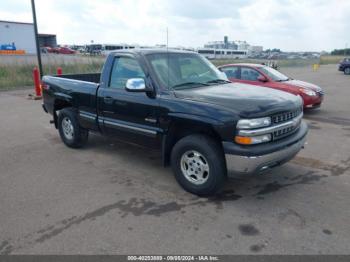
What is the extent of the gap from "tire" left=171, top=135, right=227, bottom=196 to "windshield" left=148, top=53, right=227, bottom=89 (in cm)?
88

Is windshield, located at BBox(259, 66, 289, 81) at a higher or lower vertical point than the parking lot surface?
higher

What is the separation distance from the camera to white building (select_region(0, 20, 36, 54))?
49500 millimetres

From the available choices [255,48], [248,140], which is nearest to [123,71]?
Answer: [248,140]

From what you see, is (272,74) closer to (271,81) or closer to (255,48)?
(271,81)

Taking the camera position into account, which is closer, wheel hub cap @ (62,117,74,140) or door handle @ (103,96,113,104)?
door handle @ (103,96,113,104)

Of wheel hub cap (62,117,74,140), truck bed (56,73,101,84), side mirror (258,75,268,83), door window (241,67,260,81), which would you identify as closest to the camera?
wheel hub cap (62,117,74,140)

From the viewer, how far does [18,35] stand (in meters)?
51.5

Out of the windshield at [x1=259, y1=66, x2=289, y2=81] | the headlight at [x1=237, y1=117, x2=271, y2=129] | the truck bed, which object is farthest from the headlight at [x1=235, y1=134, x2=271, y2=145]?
the windshield at [x1=259, y1=66, x2=289, y2=81]

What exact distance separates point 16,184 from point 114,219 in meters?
1.88

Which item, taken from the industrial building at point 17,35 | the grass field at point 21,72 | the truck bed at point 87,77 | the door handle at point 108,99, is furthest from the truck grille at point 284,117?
the industrial building at point 17,35

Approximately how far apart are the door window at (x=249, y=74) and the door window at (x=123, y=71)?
611cm

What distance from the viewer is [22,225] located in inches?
137

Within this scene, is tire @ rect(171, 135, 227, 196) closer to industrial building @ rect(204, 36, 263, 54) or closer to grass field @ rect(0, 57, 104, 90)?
grass field @ rect(0, 57, 104, 90)

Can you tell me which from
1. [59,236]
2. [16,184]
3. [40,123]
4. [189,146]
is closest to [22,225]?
[59,236]
